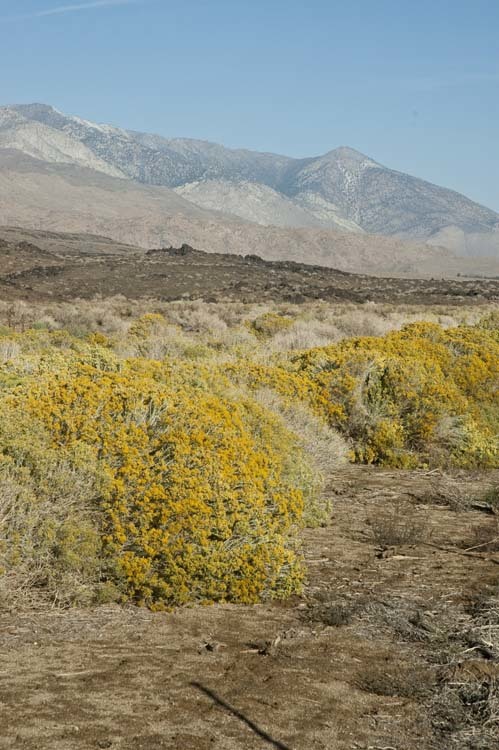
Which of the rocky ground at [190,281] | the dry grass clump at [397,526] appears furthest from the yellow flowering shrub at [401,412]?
the rocky ground at [190,281]

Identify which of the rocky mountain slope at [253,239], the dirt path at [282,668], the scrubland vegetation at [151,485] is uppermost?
the rocky mountain slope at [253,239]

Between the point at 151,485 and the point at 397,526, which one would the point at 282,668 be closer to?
the point at 151,485

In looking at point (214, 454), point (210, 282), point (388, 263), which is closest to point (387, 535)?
point (214, 454)

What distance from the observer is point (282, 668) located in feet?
18.1

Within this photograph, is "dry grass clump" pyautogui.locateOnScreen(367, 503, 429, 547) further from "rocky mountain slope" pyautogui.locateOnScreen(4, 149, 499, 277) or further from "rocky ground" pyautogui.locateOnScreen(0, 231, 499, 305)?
"rocky mountain slope" pyautogui.locateOnScreen(4, 149, 499, 277)

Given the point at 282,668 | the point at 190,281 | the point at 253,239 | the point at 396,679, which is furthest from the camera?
the point at 253,239

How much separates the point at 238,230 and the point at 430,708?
170m

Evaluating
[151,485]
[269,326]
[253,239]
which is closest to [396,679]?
[151,485]

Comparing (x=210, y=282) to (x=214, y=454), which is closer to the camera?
(x=214, y=454)

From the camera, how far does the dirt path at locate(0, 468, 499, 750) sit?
184 inches

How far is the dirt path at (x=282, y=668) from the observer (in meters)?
4.68

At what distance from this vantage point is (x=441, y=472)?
11641 millimetres

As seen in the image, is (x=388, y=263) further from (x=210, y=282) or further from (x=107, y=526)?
(x=107, y=526)

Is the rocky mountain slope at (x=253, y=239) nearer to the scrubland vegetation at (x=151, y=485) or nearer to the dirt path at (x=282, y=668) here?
the scrubland vegetation at (x=151, y=485)
